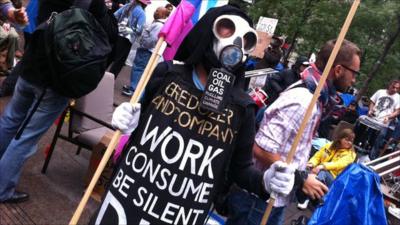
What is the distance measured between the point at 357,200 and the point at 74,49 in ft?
7.38

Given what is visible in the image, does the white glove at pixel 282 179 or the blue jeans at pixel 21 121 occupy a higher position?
Answer: the white glove at pixel 282 179

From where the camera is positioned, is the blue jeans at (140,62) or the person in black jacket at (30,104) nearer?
the person in black jacket at (30,104)

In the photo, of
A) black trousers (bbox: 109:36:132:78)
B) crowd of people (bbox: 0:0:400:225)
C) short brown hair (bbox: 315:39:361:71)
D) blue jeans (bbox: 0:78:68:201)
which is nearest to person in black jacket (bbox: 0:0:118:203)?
blue jeans (bbox: 0:78:68:201)

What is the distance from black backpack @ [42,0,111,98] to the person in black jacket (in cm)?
10

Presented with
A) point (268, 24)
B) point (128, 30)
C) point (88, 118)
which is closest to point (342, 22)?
point (268, 24)

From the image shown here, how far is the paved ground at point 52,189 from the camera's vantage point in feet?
10.5

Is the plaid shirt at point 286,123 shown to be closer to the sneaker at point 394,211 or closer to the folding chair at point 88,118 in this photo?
the folding chair at point 88,118

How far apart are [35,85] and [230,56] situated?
1.70 m

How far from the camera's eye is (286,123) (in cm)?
238

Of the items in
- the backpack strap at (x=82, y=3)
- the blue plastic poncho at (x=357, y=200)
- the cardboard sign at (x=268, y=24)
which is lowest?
the blue plastic poncho at (x=357, y=200)

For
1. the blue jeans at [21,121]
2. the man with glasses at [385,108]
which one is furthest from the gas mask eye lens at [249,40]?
the man with glasses at [385,108]

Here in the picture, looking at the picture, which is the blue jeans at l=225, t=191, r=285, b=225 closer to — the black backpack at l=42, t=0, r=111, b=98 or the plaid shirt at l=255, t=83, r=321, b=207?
the plaid shirt at l=255, t=83, r=321, b=207

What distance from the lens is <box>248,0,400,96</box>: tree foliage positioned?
42.3ft

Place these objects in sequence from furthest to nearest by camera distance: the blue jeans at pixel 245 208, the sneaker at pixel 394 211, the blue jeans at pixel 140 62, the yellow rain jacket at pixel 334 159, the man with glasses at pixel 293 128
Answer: the blue jeans at pixel 140 62, the sneaker at pixel 394 211, the yellow rain jacket at pixel 334 159, the blue jeans at pixel 245 208, the man with glasses at pixel 293 128
